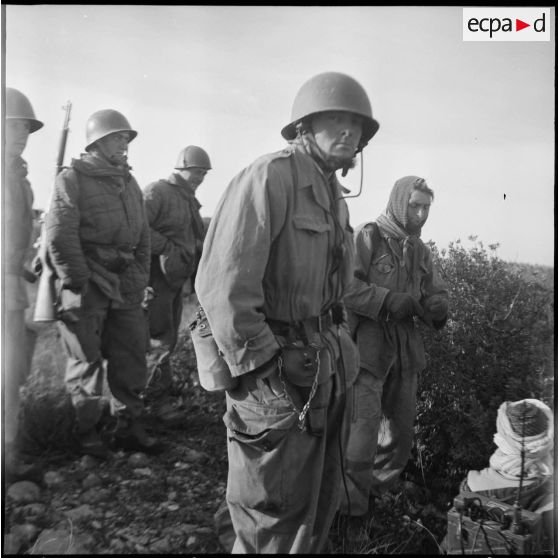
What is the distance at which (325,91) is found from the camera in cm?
258

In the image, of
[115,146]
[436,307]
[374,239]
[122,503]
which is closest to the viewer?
[122,503]

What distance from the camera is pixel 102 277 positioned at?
398 cm

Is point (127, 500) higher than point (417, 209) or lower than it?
lower

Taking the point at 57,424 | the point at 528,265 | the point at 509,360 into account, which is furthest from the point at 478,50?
the point at 57,424

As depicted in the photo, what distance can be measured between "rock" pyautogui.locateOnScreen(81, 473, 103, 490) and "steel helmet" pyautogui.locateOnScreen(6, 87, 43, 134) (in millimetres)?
2074

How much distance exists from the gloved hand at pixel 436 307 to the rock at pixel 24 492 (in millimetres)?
2518

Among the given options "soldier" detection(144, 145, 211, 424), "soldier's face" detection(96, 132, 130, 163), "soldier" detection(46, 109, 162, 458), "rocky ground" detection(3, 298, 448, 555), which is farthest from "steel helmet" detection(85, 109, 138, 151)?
"rocky ground" detection(3, 298, 448, 555)

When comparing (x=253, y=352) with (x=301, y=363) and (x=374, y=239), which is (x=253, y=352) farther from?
(x=374, y=239)

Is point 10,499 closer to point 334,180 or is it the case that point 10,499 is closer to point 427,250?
point 334,180

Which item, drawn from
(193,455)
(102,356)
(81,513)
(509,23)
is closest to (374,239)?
(509,23)

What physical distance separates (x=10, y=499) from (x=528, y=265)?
3.39m

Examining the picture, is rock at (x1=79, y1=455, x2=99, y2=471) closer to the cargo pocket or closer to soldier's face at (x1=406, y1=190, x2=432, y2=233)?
the cargo pocket

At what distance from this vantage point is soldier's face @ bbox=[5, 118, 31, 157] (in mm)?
3152

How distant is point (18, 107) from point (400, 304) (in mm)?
2418
